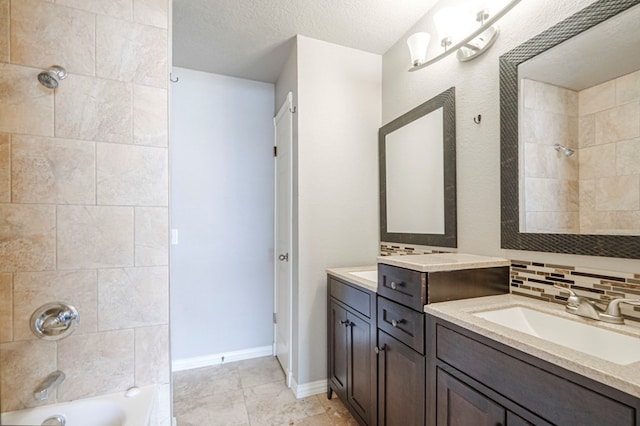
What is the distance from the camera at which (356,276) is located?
1.77 meters

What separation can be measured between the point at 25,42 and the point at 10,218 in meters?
0.73

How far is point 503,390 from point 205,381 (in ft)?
7.06

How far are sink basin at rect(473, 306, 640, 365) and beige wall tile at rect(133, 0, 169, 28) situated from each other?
188 cm

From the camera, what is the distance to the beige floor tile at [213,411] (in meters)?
1.80

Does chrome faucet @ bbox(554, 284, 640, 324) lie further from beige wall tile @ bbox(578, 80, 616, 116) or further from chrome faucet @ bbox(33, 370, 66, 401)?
chrome faucet @ bbox(33, 370, 66, 401)

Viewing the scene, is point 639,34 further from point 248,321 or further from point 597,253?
point 248,321

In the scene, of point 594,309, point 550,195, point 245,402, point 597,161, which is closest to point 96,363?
point 245,402

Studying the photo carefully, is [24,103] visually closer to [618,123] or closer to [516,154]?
[516,154]

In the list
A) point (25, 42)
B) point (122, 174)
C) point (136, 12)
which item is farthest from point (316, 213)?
point (25, 42)

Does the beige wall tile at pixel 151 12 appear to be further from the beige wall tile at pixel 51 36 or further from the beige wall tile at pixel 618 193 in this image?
the beige wall tile at pixel 618 193

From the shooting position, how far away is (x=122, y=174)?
1337 millimetres

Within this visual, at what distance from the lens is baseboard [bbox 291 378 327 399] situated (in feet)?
6.72

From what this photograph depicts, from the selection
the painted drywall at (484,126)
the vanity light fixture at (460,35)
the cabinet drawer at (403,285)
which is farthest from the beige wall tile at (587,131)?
the cabinet drawer at (403,285)

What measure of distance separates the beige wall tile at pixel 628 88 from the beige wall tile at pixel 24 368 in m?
2.37
